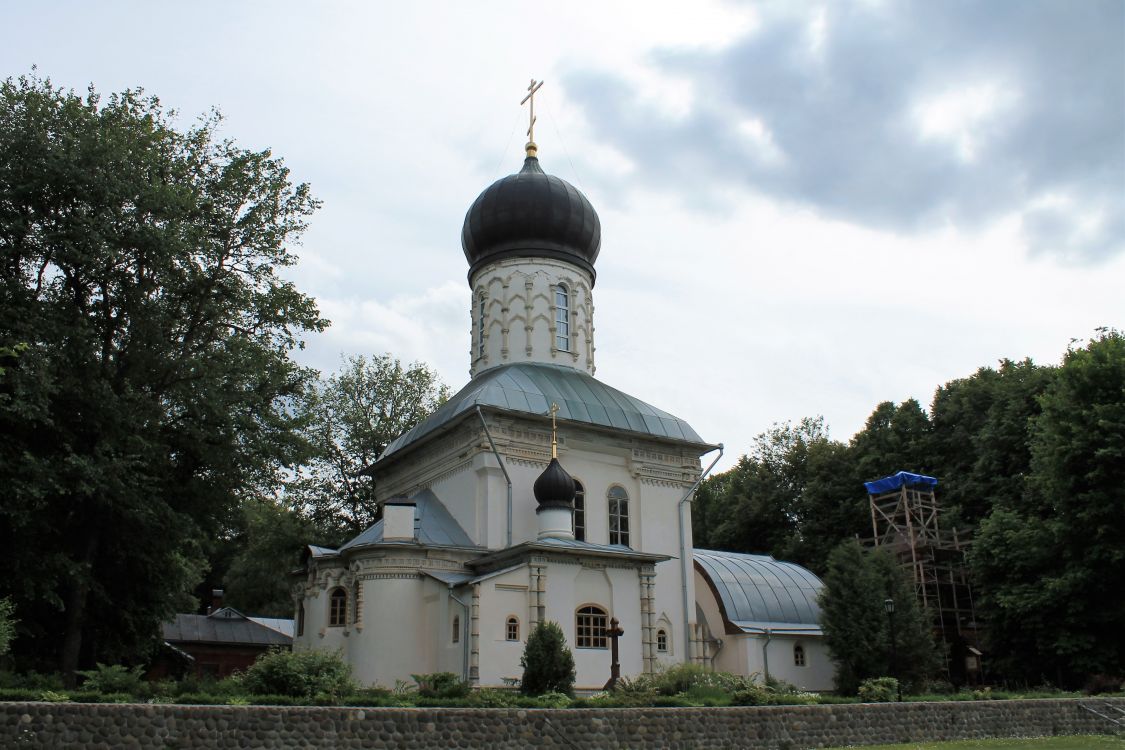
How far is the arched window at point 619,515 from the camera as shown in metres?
22.5

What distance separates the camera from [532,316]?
25281mm

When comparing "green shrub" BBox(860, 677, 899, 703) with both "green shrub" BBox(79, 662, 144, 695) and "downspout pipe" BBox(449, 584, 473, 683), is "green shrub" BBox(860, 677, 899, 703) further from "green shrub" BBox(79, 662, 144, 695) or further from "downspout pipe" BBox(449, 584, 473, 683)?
"green shrub" BBox(79, 662, 144, 695)

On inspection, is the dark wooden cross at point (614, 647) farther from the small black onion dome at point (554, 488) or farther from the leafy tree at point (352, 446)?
the leafy tree at point (352, 446)

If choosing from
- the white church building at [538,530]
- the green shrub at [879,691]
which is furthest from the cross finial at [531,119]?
the green shrub at [879,691]

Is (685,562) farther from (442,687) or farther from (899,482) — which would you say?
(899,482)

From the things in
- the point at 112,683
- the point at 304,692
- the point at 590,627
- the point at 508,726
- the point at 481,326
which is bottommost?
the point at 508,726

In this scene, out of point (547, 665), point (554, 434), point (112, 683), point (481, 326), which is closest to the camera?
point (112, 683)

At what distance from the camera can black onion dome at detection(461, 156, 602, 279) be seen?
25750 millimetres

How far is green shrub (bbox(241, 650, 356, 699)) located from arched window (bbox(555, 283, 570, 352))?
41.9 ft

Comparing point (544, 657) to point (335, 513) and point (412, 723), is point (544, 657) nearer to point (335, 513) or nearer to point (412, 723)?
point (412, 723)

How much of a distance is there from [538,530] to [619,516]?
2460 millimetres

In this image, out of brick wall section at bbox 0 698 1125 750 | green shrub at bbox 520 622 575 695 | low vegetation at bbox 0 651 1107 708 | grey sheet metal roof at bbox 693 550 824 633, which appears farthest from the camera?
grey sheet metal roof at bbox 693 550 824 633

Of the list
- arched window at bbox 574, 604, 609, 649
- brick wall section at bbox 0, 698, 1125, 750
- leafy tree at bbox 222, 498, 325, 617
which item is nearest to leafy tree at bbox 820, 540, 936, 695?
brick wall section at bbox 0, 698, 1125, 750

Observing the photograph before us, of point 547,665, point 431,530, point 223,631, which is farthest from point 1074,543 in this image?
point 223,631
